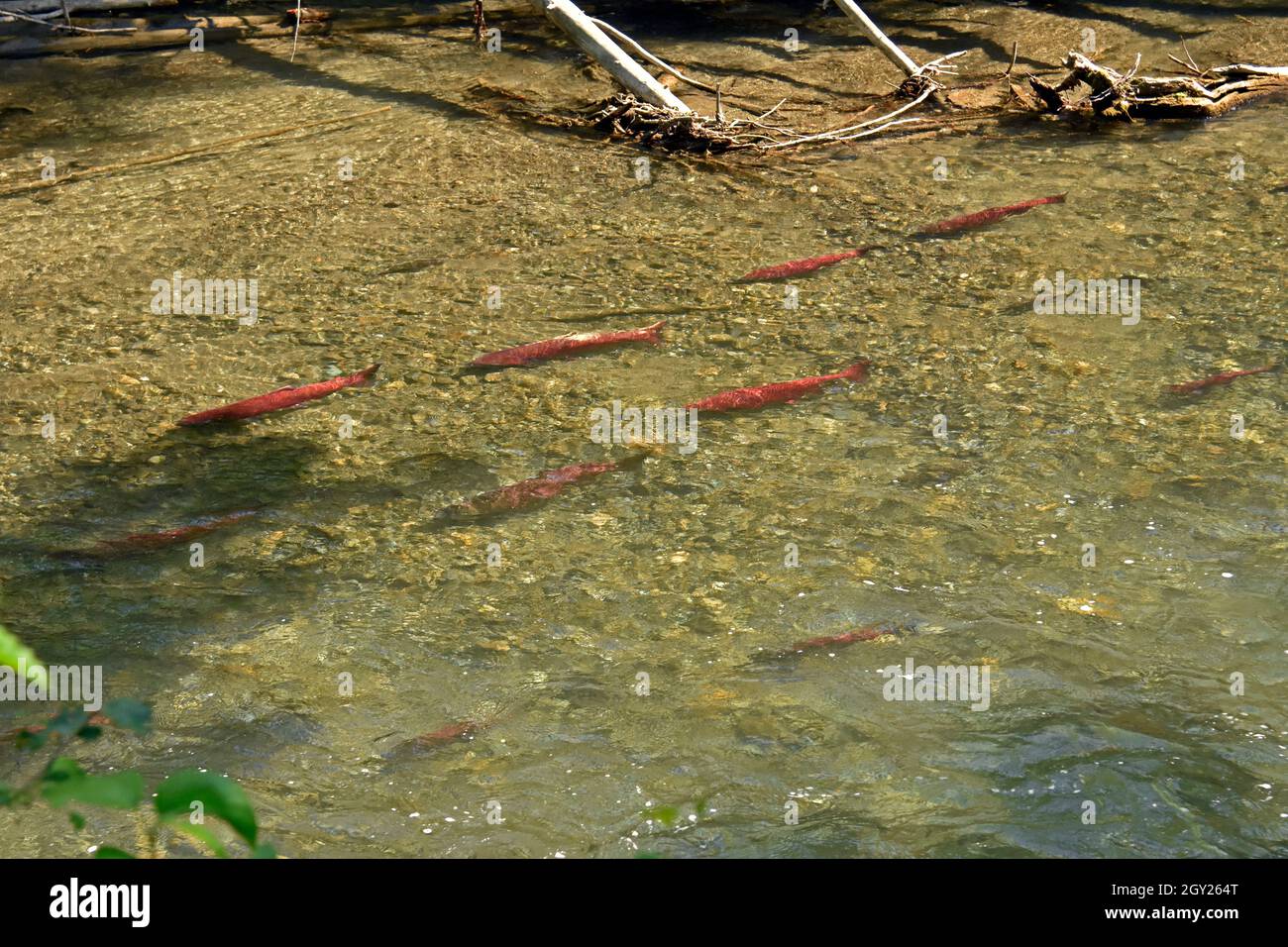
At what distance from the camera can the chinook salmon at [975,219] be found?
9.07 m

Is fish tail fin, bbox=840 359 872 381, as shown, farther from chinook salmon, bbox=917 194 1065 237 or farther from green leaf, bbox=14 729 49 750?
green leaf, bbox=14 729 49 750

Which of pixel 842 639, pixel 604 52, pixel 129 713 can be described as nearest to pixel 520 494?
pixel 842 639

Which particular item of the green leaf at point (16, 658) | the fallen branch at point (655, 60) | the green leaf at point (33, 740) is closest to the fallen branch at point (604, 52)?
the fallen branch at point (655, 60)

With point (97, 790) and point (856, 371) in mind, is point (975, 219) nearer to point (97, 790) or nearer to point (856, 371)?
point (856, 371)

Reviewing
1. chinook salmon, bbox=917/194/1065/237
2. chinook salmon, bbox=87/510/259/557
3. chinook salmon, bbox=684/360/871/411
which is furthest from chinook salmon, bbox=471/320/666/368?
chinook salmon, bbox=917/194/1065/237

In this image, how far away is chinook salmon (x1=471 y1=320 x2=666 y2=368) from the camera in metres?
7.51

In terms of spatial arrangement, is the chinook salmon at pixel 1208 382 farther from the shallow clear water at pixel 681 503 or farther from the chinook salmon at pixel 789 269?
the chinook salmon at pixel 789 269

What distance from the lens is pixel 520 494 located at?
20.3ft

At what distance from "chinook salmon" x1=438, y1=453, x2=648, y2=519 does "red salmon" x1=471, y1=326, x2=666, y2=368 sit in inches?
51.3

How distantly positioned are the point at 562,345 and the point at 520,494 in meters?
1.69

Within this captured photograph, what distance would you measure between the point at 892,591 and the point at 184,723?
9.48 ft

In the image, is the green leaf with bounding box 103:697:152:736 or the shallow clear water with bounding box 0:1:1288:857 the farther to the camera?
the shallow clear water with bounding box 0:1:1288:857

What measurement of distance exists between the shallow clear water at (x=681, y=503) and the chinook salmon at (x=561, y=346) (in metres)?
0.14
